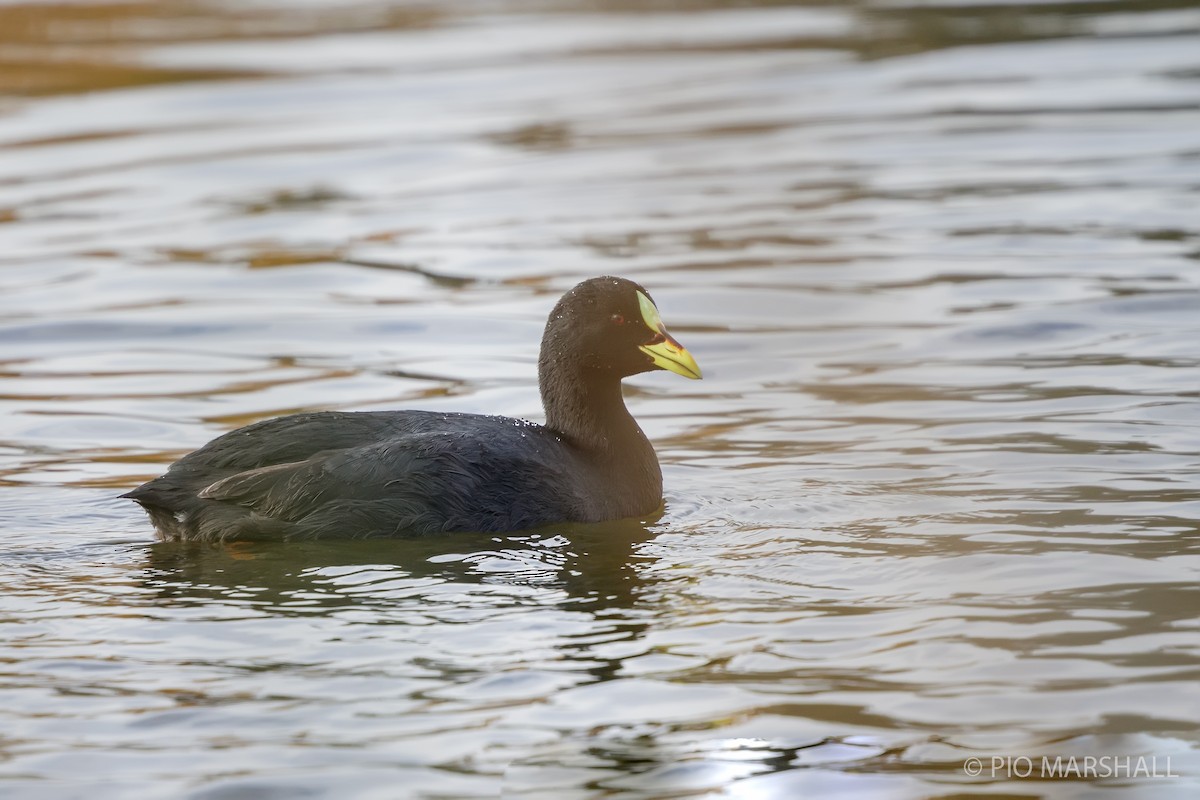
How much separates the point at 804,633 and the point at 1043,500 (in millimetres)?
2123

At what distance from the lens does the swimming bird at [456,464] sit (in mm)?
7875

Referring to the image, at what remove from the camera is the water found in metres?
5.80

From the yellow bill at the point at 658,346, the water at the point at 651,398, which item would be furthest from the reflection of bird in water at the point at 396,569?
→ the yellow bill at the point at 658,346

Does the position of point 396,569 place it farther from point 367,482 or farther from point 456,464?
point 456,464

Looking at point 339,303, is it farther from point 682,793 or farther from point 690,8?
Result: point 690,8

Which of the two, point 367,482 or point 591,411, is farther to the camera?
point 591,411

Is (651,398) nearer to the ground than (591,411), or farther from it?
nearer to the ground

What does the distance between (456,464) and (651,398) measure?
3.32m

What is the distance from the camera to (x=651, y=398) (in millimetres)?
11203

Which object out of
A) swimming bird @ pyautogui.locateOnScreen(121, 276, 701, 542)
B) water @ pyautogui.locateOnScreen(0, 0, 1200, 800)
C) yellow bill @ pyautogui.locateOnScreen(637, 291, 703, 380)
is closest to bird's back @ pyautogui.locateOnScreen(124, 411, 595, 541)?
swimming bird @ pyautogui.locateOnScreen(121, 276, 701, 542)

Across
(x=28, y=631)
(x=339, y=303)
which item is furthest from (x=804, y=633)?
(x=339, y=303)

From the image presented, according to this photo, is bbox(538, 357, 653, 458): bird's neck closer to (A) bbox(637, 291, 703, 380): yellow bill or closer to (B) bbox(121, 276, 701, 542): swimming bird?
(B) bbox(121, 276, 701, 542): swimming bird

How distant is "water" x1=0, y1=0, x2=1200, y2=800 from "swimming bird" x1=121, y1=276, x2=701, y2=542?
160 millimetres

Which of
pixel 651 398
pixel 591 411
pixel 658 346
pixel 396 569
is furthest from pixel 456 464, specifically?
pixel 651 398
